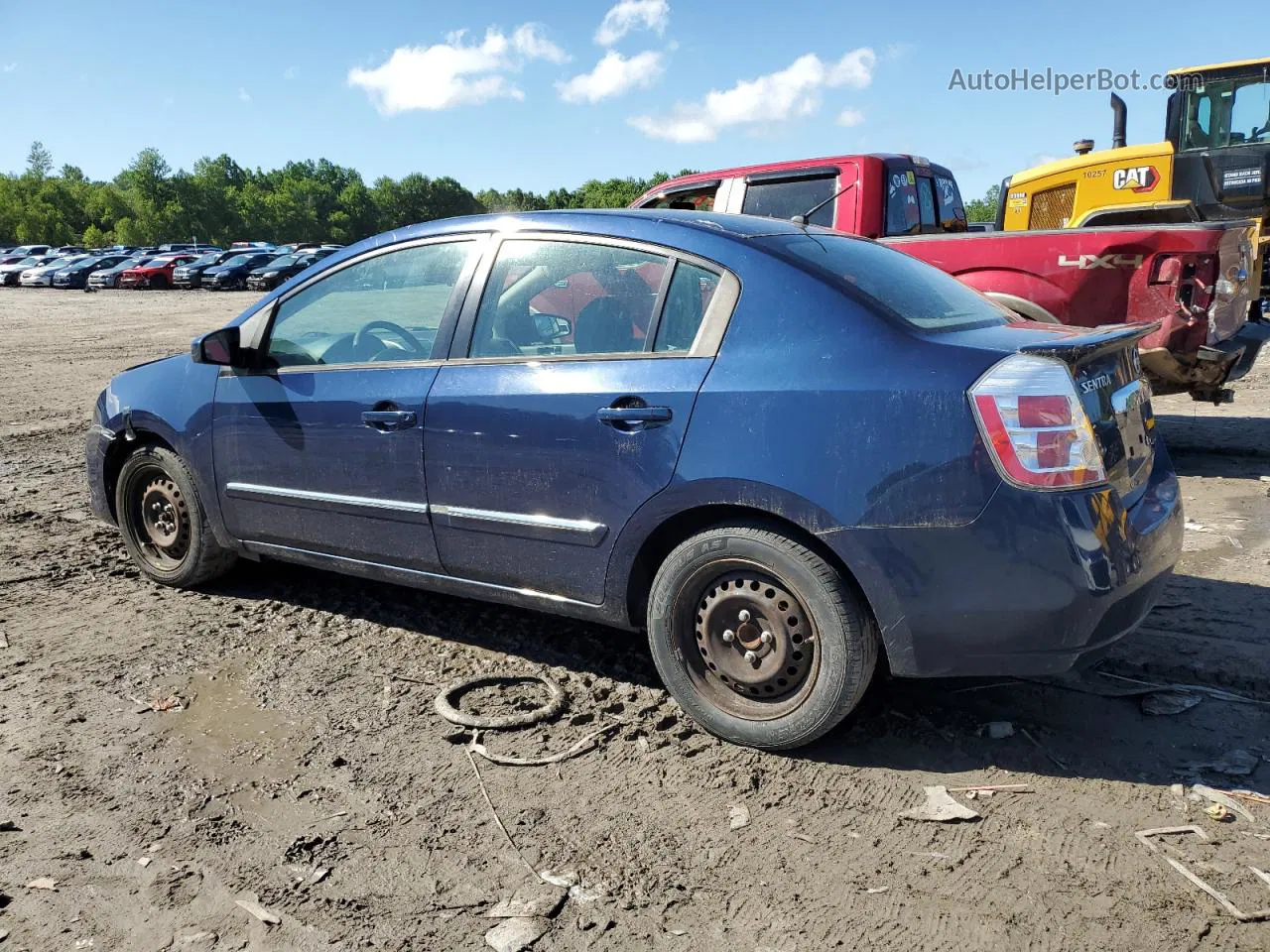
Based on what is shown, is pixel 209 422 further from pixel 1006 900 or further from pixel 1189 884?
pixel 1189 884

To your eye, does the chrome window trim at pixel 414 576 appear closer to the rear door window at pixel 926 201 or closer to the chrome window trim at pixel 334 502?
the chrome window trim at pixel 334 502

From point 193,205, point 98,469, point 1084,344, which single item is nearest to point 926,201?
point 1084,344

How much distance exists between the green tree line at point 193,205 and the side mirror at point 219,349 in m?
86.5

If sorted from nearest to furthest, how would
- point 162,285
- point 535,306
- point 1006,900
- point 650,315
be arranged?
point 1006,900 < point 650,315 < point 535,306 < point 162,285

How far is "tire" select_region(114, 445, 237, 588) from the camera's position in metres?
4.88

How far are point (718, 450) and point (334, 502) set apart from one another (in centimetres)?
177

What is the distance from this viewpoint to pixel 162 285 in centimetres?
4684

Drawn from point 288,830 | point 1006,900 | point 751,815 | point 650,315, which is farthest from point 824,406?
point 288,830

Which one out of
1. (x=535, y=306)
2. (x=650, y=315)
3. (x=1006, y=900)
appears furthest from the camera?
(x=535, y=306)

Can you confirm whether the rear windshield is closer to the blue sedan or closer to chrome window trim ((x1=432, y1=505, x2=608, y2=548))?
the blue sedan

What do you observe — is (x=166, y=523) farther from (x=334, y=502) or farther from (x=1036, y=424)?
(x=1036, y=424)

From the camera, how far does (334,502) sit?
4.23m

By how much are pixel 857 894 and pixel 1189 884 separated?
0.82 m

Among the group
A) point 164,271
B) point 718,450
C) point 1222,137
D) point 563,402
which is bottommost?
point 718,450
